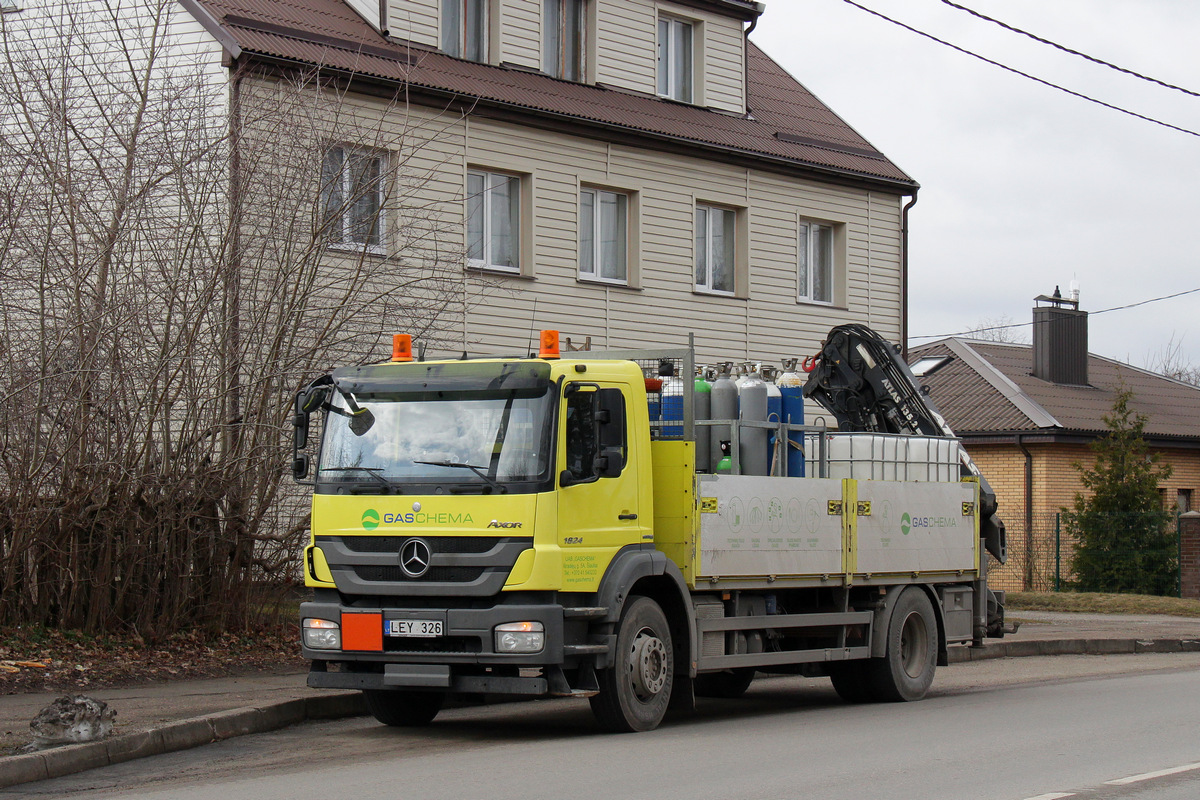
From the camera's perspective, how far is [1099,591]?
30.5 metres

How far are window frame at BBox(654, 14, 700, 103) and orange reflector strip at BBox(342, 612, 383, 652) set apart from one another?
14683 millimetres

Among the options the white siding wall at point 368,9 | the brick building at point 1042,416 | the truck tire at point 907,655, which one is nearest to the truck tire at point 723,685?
the truck tire at point 907,655

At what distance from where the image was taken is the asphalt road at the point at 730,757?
26.8ft

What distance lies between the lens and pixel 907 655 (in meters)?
Answer: 13.5

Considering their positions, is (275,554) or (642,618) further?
(275,554)

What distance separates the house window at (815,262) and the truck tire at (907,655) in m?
11.7

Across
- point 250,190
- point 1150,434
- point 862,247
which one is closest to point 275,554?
point 250,190

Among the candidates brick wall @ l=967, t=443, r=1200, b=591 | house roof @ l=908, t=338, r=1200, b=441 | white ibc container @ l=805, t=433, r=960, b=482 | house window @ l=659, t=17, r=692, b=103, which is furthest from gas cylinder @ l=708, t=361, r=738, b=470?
house roof @ l=908, t=338, r=1200, b=441

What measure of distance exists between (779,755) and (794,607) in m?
2.99

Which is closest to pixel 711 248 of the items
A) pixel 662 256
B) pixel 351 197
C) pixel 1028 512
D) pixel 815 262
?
pixel 662 256

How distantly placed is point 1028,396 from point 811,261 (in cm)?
1311

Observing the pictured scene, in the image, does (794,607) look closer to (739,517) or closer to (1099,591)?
(739,517)

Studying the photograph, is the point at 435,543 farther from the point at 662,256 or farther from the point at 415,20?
the point at 662,256

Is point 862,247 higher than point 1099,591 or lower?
higher
